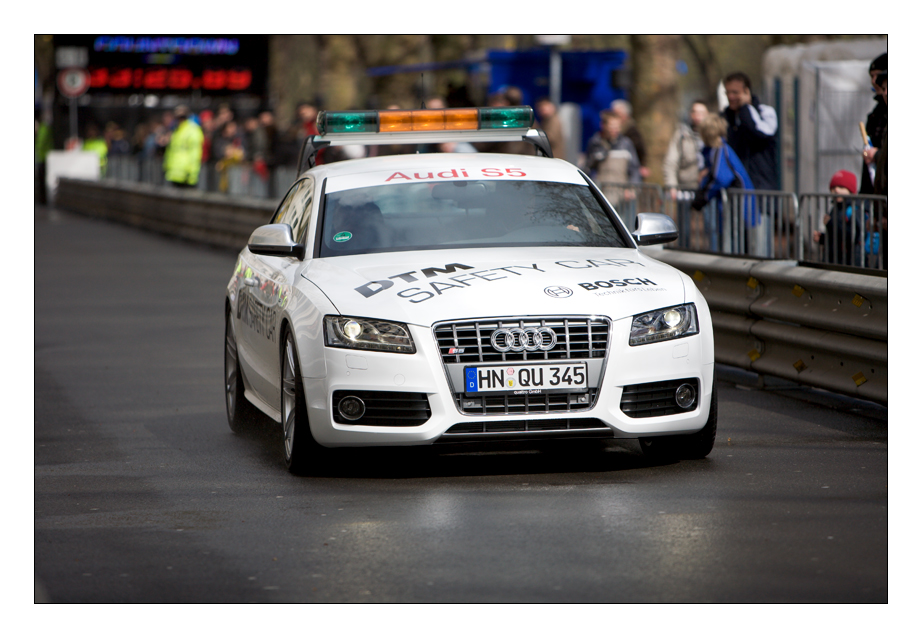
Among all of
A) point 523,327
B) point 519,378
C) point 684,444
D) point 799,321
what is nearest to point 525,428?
point 519,378

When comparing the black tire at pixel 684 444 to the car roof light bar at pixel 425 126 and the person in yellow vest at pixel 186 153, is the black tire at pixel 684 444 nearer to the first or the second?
the car roof light bar at pixel 425 126

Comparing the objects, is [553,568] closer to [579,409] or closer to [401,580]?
[401,580]

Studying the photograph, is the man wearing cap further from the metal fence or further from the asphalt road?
the metal fence

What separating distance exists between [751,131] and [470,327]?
8348 mm

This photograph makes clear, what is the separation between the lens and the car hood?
768 centimetres

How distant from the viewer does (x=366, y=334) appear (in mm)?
7680

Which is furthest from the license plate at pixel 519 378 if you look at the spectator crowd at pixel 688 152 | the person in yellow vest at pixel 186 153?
the person in yellow vest at pixel 186 153

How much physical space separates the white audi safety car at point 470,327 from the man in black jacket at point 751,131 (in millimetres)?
6429

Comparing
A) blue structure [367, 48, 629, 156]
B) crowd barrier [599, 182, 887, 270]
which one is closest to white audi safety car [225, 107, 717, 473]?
crowd barrier [599, 182, 887, 270]

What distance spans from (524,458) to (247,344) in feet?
6.03

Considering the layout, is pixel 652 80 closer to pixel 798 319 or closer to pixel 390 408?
pixel 798 319

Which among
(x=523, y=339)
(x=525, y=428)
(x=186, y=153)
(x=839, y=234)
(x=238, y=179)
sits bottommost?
(x=525, y=428)

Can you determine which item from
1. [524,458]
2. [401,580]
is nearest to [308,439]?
[524,458]

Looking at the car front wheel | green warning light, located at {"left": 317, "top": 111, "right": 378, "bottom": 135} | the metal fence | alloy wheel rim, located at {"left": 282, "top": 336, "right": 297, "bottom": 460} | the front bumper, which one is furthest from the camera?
the metal fence
